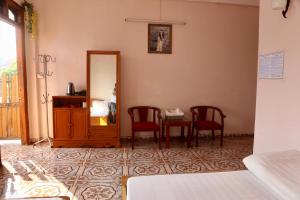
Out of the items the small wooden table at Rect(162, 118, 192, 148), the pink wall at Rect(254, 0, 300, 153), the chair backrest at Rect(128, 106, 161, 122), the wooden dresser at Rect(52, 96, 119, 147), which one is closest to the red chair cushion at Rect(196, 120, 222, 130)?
the small wooden table at Rect(162, 118, 192, 148)

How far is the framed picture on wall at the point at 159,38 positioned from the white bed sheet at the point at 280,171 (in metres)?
3.01

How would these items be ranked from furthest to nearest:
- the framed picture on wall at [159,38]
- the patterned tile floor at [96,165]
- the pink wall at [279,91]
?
1. the framed picture on wall at [159,38]
2. the patterned tile floor at [96,165]
3. the pink wall at [279,91]

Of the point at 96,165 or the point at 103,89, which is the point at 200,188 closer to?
the point at 96,165

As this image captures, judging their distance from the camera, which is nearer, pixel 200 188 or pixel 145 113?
pixel 200 188

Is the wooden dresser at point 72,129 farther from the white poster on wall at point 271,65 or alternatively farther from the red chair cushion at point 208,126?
the white poster on wall at point 271,65

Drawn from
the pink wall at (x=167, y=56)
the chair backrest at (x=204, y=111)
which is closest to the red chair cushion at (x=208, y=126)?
the chair backrest at (x=204, y=111)

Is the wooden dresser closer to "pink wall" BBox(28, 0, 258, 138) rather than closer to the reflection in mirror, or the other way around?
the reflection in mirror

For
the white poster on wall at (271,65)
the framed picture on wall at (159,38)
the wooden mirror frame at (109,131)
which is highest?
the framed picture on wall at (159,38)

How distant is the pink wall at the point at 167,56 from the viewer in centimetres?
409

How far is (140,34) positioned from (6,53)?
249cm

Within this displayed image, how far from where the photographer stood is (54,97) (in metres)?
3.84

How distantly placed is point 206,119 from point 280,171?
314cm

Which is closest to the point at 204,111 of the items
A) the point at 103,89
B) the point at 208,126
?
the point at 208,126

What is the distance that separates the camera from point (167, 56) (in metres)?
4.38
